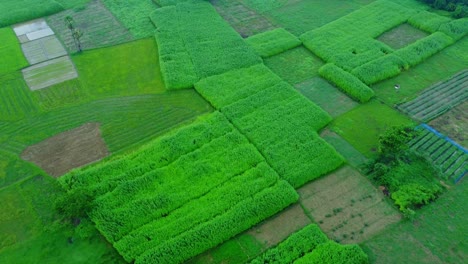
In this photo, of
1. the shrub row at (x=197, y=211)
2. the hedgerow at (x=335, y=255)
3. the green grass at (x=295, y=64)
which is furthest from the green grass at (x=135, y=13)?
the hedgerow at (x=335, y=255)

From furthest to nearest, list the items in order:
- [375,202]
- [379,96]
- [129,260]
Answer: [379,96] < [375,202] < [129,260]

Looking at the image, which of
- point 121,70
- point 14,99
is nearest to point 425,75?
point 121,70

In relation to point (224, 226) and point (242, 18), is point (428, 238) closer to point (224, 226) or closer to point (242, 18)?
point (224, 226)

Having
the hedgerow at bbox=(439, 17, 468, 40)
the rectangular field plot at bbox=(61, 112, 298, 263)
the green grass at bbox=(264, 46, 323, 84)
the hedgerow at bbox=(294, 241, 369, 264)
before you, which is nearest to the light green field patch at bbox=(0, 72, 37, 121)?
the rectangular field plot at bbox=(61, 112, 298, 263)

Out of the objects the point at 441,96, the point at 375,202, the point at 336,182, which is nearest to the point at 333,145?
the point at 336,182

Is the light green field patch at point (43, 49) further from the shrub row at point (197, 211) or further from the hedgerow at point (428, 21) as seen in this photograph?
the hedgerow at point (428, 21)

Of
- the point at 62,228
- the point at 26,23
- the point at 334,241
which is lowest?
the point at 334,241

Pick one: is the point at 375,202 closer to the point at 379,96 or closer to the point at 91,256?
the point at 379,96
